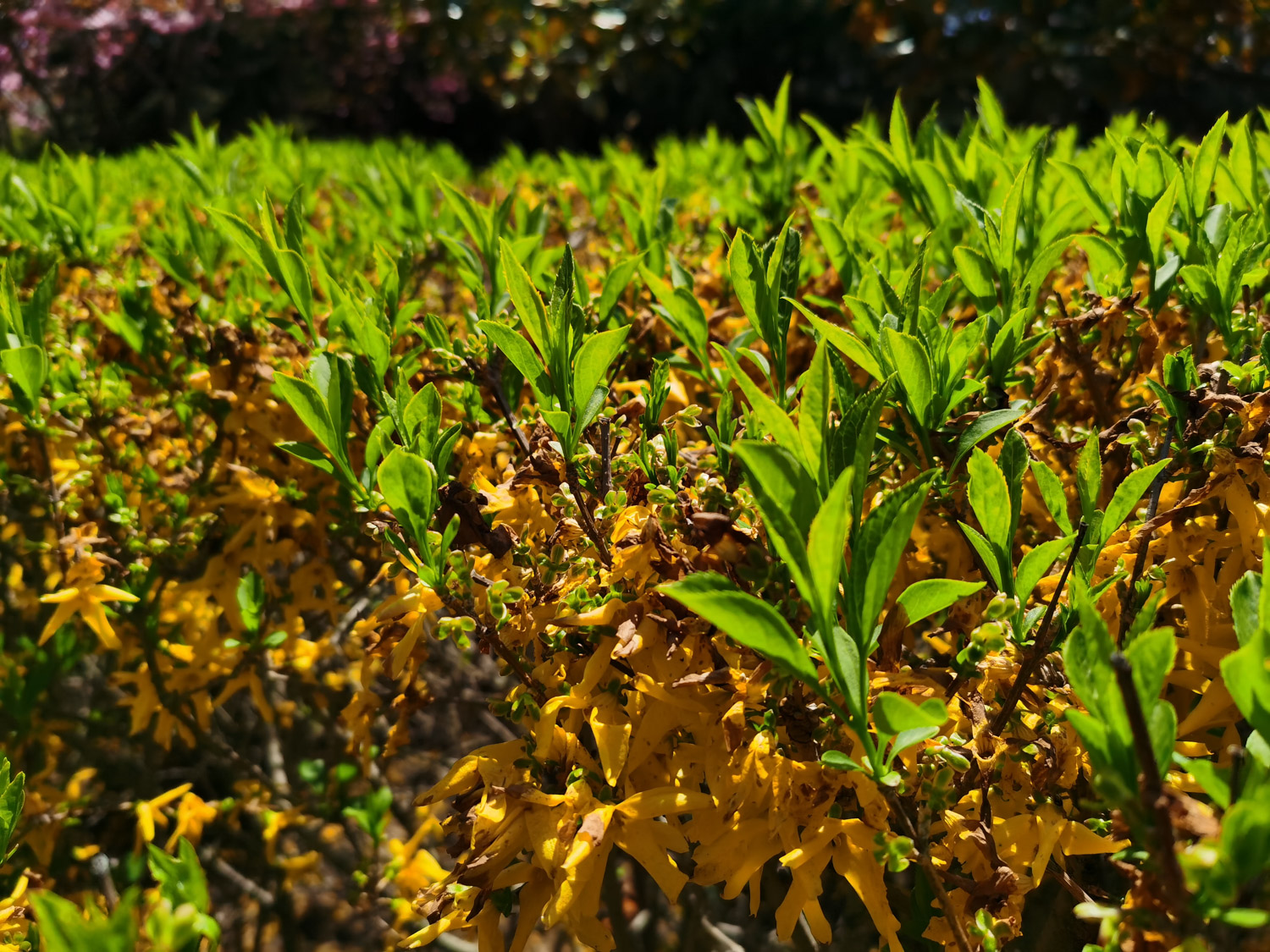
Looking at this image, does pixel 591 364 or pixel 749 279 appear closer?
pixel 591 364

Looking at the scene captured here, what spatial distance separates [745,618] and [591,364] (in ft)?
1.51

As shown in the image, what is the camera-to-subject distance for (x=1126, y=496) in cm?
103

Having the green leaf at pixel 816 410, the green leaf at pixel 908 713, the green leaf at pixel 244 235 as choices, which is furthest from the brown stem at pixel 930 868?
the green leaf at pixel 244 235

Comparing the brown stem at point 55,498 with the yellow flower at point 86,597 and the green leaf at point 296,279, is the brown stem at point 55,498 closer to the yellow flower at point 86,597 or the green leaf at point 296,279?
the yellow flower at point 86,597

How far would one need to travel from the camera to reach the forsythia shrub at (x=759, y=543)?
84cm

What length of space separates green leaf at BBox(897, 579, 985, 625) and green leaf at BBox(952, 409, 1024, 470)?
Result: 243 millimetres

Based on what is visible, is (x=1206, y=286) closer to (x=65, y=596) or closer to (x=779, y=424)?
(x=779, y=424)

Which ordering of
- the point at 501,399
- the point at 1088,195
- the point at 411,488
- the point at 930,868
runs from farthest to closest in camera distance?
1. the point at 1088,195
2. the point at 501,399
3. the point at 411,488
4. the point at 930,868

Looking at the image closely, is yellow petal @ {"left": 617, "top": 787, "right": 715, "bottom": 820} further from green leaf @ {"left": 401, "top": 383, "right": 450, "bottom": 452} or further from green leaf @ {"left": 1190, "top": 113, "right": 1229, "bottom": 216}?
green leaf @ {"left": 1190, "top": 113, "right": 1229, "bottom": 216}

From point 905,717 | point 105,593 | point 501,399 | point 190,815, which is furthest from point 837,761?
point 190,815

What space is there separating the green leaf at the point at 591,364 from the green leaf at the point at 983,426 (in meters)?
0.43

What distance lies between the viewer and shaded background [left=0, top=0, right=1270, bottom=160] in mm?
8859

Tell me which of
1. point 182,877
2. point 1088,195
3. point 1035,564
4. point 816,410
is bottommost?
point 182,877

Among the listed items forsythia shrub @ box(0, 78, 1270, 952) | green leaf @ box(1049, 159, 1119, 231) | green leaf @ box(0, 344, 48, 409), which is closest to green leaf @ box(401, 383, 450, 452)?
forsythia shrub @ box(0, 78, 1270, 952)
